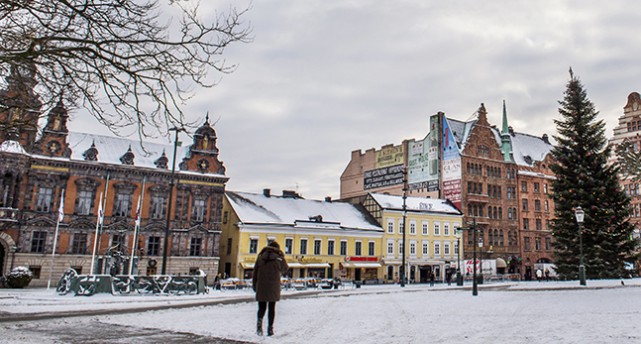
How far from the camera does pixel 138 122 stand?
8.70 m

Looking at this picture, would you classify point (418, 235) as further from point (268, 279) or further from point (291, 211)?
point (268, 279)

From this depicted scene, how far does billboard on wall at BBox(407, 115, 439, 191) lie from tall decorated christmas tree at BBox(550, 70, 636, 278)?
104 feet

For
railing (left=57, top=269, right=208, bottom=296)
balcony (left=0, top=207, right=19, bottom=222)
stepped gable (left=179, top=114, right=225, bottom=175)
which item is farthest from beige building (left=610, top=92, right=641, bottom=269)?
balcony (left=0, top=207, right=19, bottom=222)

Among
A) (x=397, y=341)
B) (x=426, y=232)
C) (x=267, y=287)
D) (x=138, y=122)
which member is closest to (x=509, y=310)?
(x=397, y=341)

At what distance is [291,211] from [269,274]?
4452 cm

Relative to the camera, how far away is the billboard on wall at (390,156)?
70.9 metres

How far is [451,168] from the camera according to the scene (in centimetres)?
6569

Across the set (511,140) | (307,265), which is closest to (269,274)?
(307,265)

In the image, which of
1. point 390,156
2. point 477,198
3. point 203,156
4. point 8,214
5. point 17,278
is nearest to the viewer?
point 17,278

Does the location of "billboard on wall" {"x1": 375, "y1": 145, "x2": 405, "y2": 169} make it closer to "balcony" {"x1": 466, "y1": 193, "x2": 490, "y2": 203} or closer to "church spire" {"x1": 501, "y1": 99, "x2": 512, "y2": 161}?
"balcony" {"x1": 466, "y1": 193, "x2": 490, "y2": 203}

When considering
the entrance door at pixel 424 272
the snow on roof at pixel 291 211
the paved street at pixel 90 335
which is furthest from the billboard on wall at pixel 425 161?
the paved street at pixel 90 335

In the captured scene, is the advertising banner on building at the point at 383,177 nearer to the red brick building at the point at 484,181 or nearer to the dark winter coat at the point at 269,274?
the red brick building at the point at 484,181

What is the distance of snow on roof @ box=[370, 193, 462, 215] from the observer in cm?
5956

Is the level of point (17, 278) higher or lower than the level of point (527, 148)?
lower
